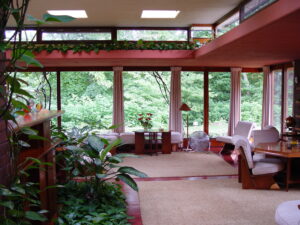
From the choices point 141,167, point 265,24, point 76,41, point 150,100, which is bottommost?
point 141,167

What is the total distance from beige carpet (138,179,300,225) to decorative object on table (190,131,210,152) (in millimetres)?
3206

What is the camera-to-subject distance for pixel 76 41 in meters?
9.60

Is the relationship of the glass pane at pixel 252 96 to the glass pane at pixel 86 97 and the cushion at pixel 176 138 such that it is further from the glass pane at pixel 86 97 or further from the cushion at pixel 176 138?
the glass pane at pixel 86 97

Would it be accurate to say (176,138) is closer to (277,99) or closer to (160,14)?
(277,99)

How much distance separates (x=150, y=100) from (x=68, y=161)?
7.01 metres

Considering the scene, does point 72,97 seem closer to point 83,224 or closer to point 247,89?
point 247,89

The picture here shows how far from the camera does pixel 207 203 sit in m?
4.95

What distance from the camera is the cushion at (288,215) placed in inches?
126

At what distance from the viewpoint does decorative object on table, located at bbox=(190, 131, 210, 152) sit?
30.9ft

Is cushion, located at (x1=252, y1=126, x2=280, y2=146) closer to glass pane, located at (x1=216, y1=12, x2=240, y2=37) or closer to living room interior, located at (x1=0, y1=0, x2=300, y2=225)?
living room interior, located at (x1=0, y1=0, x2=300, y2=225)

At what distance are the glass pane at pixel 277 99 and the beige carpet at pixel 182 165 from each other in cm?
211

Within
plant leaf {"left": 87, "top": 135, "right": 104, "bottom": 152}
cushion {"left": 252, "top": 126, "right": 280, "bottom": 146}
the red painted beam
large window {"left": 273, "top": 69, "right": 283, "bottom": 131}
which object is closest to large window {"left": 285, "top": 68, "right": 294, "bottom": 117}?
large window {"left": 273, "top": 69, "right": 283, "bottom": 131}

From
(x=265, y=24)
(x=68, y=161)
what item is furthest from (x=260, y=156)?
(x=68, y=161)

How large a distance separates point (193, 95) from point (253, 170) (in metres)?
5.18
